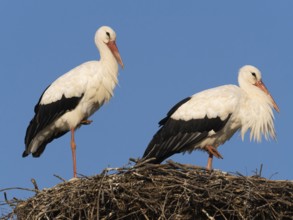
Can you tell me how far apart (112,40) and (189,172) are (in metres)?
3.14

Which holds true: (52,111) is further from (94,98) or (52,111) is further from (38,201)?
(38,201)

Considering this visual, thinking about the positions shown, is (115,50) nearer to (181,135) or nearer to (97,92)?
(97,92)

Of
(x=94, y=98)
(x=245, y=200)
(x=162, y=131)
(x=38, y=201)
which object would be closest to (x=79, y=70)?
(x=94, y=98)

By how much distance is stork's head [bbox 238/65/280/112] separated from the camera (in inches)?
486

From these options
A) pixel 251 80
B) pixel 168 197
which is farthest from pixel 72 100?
pixel 168 197

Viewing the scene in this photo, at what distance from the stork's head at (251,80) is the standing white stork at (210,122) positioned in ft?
0.60

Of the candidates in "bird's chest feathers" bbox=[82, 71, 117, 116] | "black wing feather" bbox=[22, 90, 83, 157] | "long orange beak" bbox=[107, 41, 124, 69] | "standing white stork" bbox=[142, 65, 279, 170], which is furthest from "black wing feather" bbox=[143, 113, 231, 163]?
"long orange beak" bbox=[107, 41, 124, 69]

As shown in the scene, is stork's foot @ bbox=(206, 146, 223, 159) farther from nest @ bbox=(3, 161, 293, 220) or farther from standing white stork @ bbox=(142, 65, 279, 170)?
nest @ bbox=(3, 161, 293, 220)

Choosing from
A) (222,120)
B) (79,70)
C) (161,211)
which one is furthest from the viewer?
(79,70)

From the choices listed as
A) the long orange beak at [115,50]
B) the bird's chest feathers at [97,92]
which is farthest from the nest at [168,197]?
the long orange beak at [115,50]

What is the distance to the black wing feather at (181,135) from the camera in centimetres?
1169

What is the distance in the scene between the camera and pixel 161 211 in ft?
32.3

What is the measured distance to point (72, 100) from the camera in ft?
40.5

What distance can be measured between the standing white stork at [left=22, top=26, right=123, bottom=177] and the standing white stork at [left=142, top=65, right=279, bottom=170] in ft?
3.05
